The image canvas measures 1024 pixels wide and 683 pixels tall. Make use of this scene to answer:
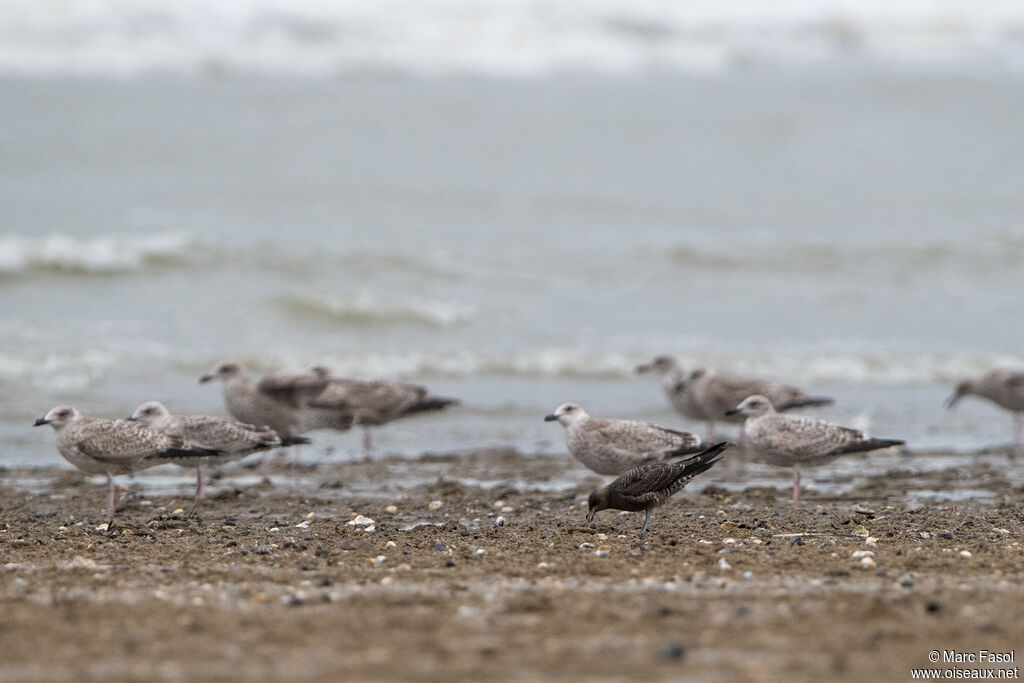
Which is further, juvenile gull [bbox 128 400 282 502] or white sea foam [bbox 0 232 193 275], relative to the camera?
white sea foam [bbox 0 232 193 275]

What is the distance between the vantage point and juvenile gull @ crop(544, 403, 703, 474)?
7973 mm

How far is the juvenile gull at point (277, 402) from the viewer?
1052cm

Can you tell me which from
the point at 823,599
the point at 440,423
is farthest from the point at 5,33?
the point at 823,599

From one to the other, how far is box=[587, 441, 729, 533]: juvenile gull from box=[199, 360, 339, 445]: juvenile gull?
391 cm

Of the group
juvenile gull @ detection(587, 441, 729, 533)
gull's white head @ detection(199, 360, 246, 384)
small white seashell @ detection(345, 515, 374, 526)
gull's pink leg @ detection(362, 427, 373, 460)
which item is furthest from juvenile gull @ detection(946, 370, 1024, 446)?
gull's white head @ detection(199, 360, 246, 384)

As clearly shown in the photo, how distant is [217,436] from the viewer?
8.44 meters

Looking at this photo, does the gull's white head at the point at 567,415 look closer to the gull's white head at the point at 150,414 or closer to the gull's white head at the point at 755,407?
the gull's white head at the point at 755,407

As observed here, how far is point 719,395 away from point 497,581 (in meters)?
5.50

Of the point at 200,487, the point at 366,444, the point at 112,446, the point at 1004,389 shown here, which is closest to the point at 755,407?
the point at 1004,389

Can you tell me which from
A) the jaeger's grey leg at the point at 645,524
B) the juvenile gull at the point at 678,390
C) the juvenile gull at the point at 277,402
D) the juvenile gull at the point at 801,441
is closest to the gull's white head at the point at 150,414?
the juvenile gull at the point at 277,402

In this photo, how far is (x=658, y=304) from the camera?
16.1 meters

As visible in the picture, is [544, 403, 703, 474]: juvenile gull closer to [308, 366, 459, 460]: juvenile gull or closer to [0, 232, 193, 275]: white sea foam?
[308, 366, 459, 460]: juvenile gull

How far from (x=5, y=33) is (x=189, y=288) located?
14.0 meters

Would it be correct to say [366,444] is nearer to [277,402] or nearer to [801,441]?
[277,402]
